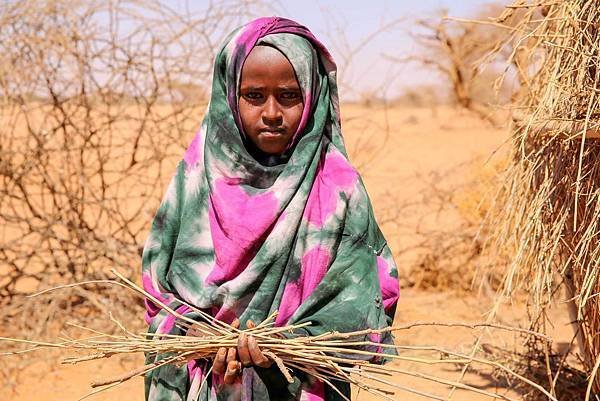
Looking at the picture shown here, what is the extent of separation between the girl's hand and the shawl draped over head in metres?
0.07

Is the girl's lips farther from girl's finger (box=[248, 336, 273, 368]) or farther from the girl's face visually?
girl's finger (box=[248, 336, 273, 368])

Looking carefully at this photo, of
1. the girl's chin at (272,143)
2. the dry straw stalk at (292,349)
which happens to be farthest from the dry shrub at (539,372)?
the girl's chin at (272,143)

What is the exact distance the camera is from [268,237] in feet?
6.42

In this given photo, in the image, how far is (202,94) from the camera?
5992 millimetres

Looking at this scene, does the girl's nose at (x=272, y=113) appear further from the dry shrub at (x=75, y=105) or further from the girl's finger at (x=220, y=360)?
the dry shrub at (x=75, y=105)

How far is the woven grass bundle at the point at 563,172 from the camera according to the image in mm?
3162

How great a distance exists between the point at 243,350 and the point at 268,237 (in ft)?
0.91

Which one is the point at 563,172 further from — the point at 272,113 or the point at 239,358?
the point at 239,358

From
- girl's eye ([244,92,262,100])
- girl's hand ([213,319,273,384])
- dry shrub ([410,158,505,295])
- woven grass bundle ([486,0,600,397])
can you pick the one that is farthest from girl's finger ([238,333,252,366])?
dry shrub ([410,158,505,295])

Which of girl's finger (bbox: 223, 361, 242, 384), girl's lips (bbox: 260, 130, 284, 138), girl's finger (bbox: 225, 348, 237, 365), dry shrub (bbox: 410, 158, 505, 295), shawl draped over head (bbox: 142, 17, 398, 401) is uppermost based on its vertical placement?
girl's lips (bbox: 260, 130, 284, 138)

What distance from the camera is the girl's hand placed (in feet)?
5.93

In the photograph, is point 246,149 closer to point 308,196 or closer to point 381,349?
point 308,196

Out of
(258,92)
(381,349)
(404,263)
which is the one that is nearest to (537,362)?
(381,349)

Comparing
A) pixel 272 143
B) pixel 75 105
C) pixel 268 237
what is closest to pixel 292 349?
pixel 268 237
